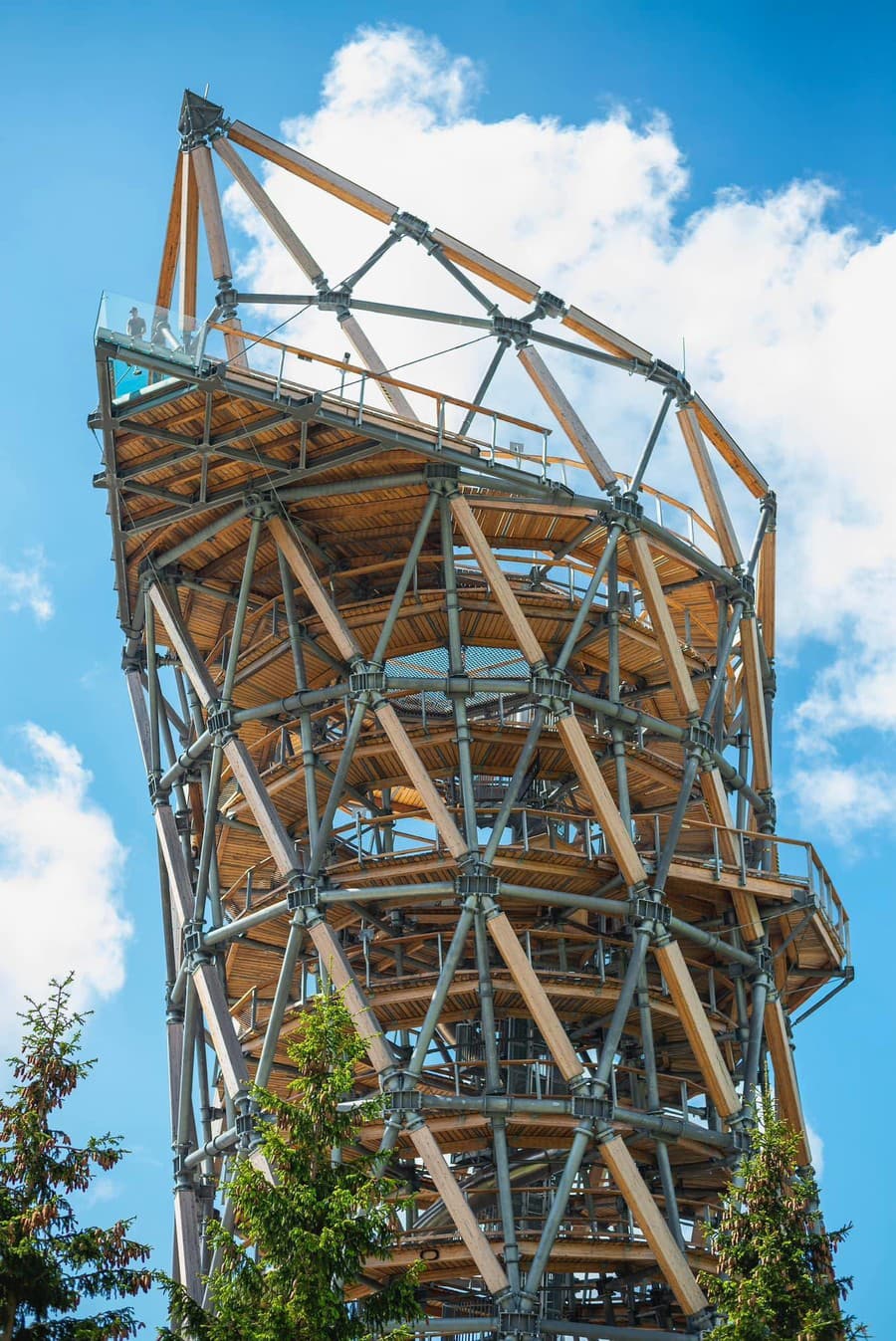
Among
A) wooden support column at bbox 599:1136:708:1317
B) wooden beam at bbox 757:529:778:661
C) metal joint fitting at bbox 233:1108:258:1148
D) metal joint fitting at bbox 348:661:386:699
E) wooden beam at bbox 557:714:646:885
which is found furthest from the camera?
wooden beam at bbox 757:529:778:661

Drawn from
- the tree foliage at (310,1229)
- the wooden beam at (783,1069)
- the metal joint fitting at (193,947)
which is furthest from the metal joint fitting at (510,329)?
the tree foliage at (310,1229)

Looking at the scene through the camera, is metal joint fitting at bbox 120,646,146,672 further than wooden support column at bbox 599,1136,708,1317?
Yes

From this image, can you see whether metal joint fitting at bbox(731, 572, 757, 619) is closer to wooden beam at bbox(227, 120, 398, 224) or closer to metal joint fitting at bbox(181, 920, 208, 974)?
wooden beam at bbox(227, 120, 398, 224)

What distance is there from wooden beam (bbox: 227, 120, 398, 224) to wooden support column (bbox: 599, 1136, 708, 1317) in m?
18.5

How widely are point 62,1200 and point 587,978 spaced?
13209mm

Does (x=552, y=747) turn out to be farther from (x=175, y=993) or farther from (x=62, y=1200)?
(x=62, y=1200)

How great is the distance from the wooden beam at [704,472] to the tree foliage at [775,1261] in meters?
15.4

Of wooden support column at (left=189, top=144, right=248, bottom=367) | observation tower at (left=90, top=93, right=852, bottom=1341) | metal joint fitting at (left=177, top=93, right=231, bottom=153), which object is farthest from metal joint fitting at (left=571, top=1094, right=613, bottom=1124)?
metal joint fitting at (left=177, top=93, right=231, bottom=153)

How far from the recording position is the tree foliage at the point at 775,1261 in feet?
77.6

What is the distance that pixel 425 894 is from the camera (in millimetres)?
32188

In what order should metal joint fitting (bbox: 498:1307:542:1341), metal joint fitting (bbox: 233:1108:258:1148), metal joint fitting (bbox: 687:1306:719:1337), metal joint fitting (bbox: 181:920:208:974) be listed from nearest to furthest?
1. metal joint fitting (bbox: 498:1307:542:1341)
2. metal joint fitting (bbox: 687:1306:719:1337)
3. metal joint fitting (bbox: 233:1108:258:1148)
4. metal joint fitting (bbox: 181:920:208:974)

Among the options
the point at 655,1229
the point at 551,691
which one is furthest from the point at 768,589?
the point at 655,1229

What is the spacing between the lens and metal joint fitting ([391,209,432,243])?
3719 cm

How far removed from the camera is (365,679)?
33281 mm
